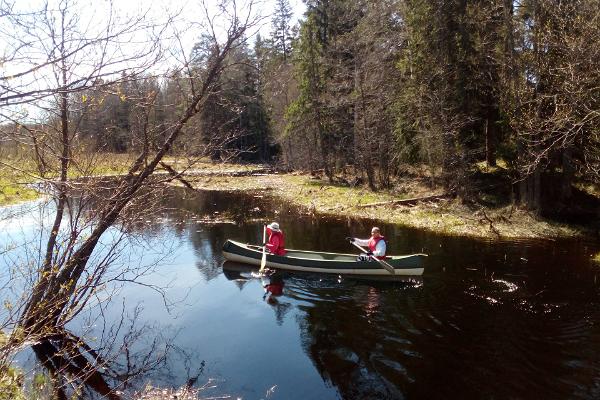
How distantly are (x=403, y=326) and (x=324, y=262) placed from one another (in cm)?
389

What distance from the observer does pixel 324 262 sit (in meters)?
13.1

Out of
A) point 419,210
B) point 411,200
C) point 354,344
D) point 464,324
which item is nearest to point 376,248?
point 464,324

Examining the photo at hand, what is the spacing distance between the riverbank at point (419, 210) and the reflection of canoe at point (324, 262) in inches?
103

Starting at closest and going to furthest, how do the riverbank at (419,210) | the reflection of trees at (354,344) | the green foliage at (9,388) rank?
the green foliage at (9,388)
the reflection of trees at (354,344)
the riverbank at (419,210)

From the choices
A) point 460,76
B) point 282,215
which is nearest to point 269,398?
point 282,215

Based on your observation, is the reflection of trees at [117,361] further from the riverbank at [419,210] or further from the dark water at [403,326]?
the riverbank at [419,210]

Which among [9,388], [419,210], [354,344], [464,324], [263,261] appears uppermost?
[419,210]

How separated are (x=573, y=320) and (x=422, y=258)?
3.81 metres

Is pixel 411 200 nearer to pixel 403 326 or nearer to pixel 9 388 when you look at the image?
pixel 403 326

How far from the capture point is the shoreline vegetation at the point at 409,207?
16.8m

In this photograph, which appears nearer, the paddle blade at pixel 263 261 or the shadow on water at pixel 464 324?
the shadow on water at pixel 464 324

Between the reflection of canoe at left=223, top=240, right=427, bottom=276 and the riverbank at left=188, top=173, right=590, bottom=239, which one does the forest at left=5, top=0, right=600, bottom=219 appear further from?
the reflection of canoe at left=223, top=240, right=427, bottom=276

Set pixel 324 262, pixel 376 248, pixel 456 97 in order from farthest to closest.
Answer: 1. pixel 456 97
2. pixel 324 262
3. pixel 376 248

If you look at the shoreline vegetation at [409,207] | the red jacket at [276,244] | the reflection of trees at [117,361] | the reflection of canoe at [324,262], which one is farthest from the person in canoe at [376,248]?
the reflection of trees at [117,361]
